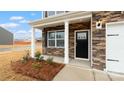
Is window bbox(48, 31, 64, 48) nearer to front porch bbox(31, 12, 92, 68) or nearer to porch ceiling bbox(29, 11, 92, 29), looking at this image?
front porch bbox(31, 12, 92, 68)

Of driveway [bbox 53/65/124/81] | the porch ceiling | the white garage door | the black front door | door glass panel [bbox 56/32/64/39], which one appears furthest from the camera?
door glass panel [bbox 56/32/64/39]

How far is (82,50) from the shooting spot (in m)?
11.6

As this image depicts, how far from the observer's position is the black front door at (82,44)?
450 inches

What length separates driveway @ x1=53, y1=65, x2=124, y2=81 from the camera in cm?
719

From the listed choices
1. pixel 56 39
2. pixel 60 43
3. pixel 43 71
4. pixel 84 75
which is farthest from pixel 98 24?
pixel 56 39

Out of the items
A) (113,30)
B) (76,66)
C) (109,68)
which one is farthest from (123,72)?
(76,66)

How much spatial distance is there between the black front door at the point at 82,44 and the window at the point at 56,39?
5.80 ft

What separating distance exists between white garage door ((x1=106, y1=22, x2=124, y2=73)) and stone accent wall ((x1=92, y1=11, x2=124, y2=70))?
0.21m

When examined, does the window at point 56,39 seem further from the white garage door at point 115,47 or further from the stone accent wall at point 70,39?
the white garage door at point 115,47

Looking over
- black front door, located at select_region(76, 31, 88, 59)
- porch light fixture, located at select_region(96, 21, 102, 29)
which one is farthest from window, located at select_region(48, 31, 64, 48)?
porch light fixture, located at select_region(96, 21, 102, 29)

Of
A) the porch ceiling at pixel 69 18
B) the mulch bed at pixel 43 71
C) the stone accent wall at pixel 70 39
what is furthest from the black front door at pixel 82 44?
the mulch bed at pixel 43 71
